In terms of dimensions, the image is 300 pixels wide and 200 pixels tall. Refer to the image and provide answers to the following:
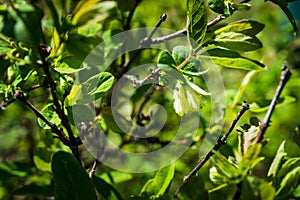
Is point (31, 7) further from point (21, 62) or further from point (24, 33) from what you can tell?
point (21, 62)

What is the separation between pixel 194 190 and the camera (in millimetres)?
672

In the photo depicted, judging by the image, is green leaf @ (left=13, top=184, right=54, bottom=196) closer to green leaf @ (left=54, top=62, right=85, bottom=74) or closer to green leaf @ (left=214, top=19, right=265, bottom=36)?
green leaf @ (left=54, top=62, right=85, bottom=74)

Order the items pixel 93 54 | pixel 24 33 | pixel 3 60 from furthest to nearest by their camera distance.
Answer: pixel 93 54 → pixel 3 60 → pixel 24 33

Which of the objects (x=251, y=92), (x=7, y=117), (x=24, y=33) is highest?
(x=24, y=33)

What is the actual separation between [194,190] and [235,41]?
0.27 m

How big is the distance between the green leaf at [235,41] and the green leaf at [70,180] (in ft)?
0.98

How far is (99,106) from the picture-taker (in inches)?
41.6

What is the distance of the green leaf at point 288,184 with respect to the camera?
67 centimetres

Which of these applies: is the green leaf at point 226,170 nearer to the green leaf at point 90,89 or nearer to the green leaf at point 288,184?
the green leaf at point 288,184

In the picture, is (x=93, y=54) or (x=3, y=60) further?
(x=93, y=54)

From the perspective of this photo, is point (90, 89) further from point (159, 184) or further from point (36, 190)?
point (36, 190)

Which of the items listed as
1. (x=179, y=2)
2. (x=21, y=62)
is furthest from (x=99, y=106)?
(x=179, y=2)

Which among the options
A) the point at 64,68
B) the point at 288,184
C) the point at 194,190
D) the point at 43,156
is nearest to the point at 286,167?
the point at 288,184

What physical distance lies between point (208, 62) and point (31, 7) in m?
0.37
